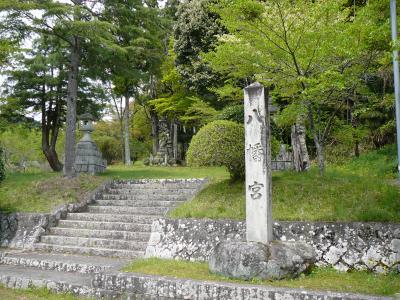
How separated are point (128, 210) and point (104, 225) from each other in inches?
35.4

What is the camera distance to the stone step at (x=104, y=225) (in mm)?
9484

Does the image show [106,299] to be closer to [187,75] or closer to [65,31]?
[65,31]

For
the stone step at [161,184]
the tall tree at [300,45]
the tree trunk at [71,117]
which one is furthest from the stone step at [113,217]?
the tall tree at [300,45]

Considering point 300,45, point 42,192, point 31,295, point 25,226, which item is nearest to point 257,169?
point 300,45

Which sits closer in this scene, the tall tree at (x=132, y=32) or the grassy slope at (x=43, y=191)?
the grassy slope at (x=43, y=191)

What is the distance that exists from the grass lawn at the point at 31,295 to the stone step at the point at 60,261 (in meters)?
1.00

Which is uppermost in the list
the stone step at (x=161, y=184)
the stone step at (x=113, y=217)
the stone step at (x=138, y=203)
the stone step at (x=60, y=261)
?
the stone step at (x=161, y=184)

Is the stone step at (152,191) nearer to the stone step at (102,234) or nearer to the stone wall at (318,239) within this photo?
the stone step at (102,234)

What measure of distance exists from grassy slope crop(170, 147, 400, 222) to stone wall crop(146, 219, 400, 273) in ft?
0.76

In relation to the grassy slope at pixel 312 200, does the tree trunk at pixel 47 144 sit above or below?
above

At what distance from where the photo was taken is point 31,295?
668 cm

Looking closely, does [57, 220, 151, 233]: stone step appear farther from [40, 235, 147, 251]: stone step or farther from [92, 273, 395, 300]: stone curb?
[92, 273, 395, 300]: stone curb

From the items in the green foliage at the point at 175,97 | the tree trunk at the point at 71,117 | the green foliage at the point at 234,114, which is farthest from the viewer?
the green foliage at the point at 175,97

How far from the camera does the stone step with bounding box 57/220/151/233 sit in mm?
9484
